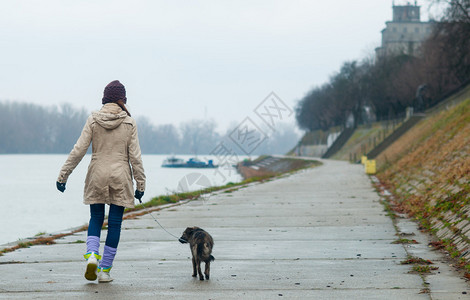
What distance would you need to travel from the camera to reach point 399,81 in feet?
254

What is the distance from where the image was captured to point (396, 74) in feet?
276

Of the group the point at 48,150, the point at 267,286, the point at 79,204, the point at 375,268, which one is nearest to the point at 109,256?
the point at 267,286

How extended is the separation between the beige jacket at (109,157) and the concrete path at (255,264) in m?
0.93

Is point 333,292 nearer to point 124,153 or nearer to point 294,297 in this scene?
point 294,297

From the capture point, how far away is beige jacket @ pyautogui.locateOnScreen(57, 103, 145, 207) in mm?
6867

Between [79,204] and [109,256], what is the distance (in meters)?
22.0

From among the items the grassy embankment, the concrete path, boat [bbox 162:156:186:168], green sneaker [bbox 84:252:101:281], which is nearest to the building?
boat [bbox 162:156:186:168]

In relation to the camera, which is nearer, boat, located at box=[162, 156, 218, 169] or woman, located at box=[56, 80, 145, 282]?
woman, located at box=[56, 80, 145, 282]

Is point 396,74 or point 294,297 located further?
point 396,74

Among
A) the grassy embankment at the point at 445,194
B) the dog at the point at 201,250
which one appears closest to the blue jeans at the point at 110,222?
the dog at the point at 201,250

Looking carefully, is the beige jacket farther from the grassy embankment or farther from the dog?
the grassy embankment

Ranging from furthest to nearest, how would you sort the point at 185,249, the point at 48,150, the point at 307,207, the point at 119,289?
the point at 48,150 → the point at 307,207 → the point at 185,249 → the point at 119,289

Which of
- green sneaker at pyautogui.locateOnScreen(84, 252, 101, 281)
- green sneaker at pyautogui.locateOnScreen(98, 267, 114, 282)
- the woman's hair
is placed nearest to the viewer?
green sneaker at pyautogui.locateOnScreen(84, 252, 101, 281)

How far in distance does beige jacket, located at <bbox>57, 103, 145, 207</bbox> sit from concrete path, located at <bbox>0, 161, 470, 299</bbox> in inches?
36.6
